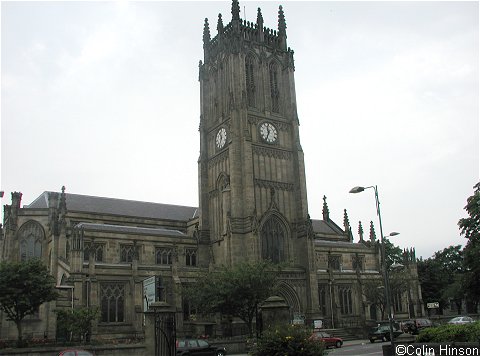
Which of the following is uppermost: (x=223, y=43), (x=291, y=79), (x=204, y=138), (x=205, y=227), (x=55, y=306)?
(x=223, y=43)

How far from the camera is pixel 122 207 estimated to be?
2687 inches

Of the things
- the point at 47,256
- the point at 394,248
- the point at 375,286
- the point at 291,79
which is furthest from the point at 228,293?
the point at 394,248

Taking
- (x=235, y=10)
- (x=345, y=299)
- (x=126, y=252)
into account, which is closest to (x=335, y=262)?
(x=345, y=299)

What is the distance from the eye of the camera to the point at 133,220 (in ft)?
216

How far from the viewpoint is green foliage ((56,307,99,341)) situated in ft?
136

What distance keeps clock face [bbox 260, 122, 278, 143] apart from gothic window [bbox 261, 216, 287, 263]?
989cm

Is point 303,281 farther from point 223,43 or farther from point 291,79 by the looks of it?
point 223,43

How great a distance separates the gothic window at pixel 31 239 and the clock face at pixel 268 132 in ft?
90.7

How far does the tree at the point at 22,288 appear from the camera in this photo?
39.8m

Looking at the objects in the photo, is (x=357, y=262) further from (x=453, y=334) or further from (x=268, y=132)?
(x=453, y=334)

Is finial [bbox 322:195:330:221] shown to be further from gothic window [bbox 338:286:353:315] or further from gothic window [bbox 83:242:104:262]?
gothic window [bbox 83:242:104:262]

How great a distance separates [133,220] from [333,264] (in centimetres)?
2758

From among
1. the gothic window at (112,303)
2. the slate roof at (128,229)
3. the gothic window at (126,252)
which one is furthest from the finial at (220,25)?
the gothic window at (112,303)

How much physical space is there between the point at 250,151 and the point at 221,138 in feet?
18.0
